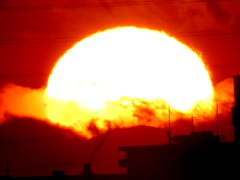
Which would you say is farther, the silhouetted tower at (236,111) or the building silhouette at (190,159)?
the silhouetted tower at (236,111)

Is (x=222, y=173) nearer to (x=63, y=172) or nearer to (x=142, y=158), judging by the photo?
(x=142, y=158)

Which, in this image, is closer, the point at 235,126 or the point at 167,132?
the point at 235,126

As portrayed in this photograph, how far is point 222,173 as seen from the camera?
305 ft

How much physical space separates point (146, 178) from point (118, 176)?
13.7m

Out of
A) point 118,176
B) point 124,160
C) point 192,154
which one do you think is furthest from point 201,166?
point 118,176

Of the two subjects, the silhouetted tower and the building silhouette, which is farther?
the silhouetted tower

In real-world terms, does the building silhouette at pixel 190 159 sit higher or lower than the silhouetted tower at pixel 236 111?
lower

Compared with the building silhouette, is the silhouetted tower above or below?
above

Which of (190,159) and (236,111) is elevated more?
(236,111)

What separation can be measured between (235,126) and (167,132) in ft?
29.4

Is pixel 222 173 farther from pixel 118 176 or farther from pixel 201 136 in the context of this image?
pixel 118 176

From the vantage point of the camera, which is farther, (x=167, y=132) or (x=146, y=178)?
(x=167, y=132)

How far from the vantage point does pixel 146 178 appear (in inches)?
3720

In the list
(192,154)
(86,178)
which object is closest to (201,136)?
(192,154)
